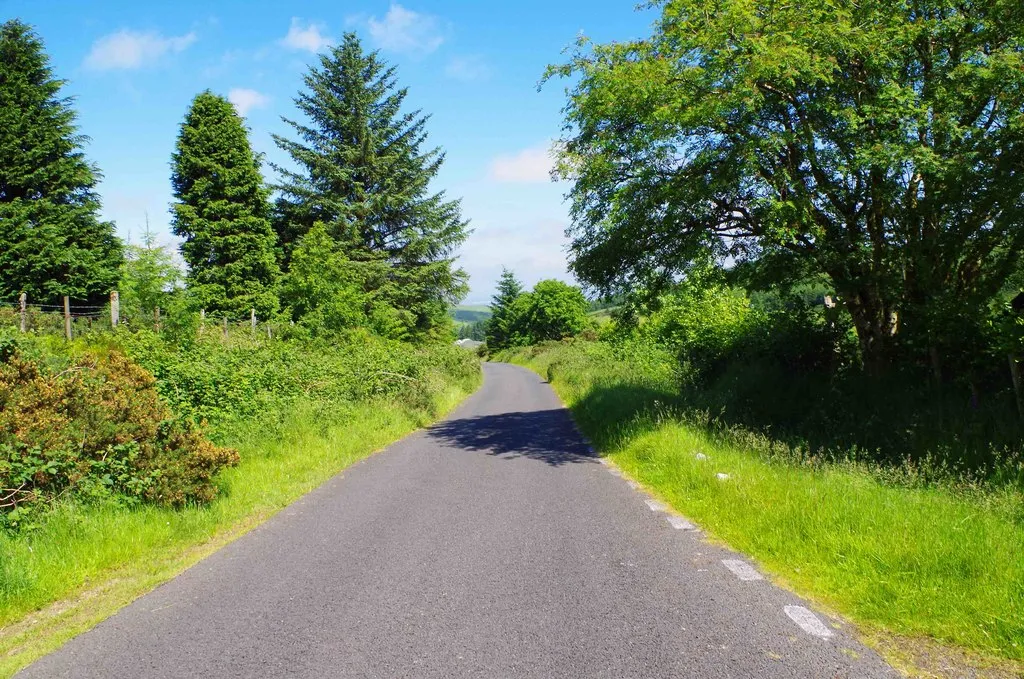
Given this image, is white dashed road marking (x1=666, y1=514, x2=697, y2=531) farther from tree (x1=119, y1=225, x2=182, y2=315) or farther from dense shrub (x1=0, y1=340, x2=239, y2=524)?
tree (x1=119, y1=225, x2=182, y2=315)

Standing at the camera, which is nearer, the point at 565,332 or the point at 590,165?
the point at 590,165

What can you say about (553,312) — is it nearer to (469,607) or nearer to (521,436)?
(521,436)

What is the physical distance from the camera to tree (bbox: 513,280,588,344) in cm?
7488

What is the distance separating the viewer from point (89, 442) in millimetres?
6559

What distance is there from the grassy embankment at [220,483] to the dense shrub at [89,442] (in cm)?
27

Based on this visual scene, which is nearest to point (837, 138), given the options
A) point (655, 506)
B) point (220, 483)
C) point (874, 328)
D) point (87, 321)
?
point (874, 328)

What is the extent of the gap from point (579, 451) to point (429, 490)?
165 inches

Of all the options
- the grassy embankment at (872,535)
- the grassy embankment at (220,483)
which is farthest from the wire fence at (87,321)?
the grassy embankment at (872,535)

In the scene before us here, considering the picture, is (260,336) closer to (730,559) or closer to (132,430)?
(132,430)

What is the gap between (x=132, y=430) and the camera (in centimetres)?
691

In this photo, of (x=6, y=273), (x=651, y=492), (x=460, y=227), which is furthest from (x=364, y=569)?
(x=460, y=227)

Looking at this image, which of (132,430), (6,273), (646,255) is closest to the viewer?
(132,430)

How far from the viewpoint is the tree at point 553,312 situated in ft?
246

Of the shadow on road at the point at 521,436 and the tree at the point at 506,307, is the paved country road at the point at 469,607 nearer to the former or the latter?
the shadow on road at the point at 521,436
